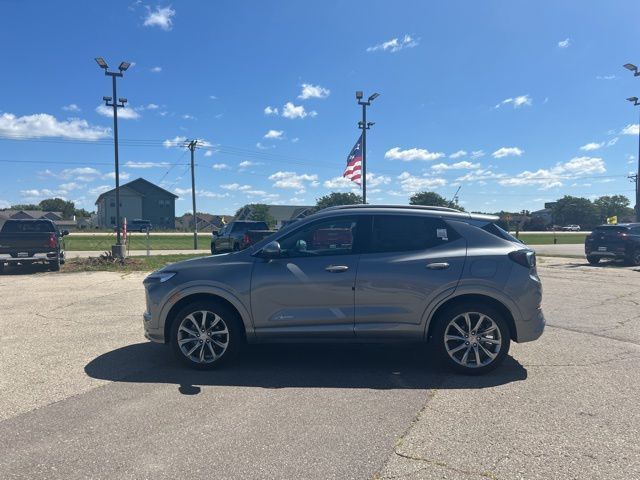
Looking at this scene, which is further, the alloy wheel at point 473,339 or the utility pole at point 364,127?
the utility pole at point 364,127

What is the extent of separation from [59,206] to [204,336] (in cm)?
16257

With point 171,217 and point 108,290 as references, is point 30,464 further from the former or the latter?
point 171,217

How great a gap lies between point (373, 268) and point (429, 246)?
67 centimetres

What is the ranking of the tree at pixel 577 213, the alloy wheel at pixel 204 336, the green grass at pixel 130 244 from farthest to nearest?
the tree at pixel 577 213 → the green grass at pixel 130 244 → the alloy wheel at pixel 204 336

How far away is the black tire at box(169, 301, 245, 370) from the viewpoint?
5141 mm

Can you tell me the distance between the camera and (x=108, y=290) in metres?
11.3

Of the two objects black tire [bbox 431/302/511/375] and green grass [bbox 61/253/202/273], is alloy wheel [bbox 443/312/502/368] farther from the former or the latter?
green grass [bbox 61/253/202/273]

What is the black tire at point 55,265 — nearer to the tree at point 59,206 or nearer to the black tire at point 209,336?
the black tire at point 209,336

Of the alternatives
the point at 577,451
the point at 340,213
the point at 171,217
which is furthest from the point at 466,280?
the point at 171,217

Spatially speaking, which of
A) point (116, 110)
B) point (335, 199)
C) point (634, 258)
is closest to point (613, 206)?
point (335, 199)

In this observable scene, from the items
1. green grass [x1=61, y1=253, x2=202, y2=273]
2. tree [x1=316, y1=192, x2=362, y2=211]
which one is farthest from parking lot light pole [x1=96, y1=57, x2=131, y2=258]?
tree [x1=316, y1=192, x2=362, y2=211]

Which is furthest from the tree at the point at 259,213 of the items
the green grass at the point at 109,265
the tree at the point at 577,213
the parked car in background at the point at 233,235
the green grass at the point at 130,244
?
the tree at the point at 577,213

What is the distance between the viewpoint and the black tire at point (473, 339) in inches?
195

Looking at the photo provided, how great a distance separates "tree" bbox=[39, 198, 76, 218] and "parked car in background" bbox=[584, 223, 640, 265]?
152223mm
